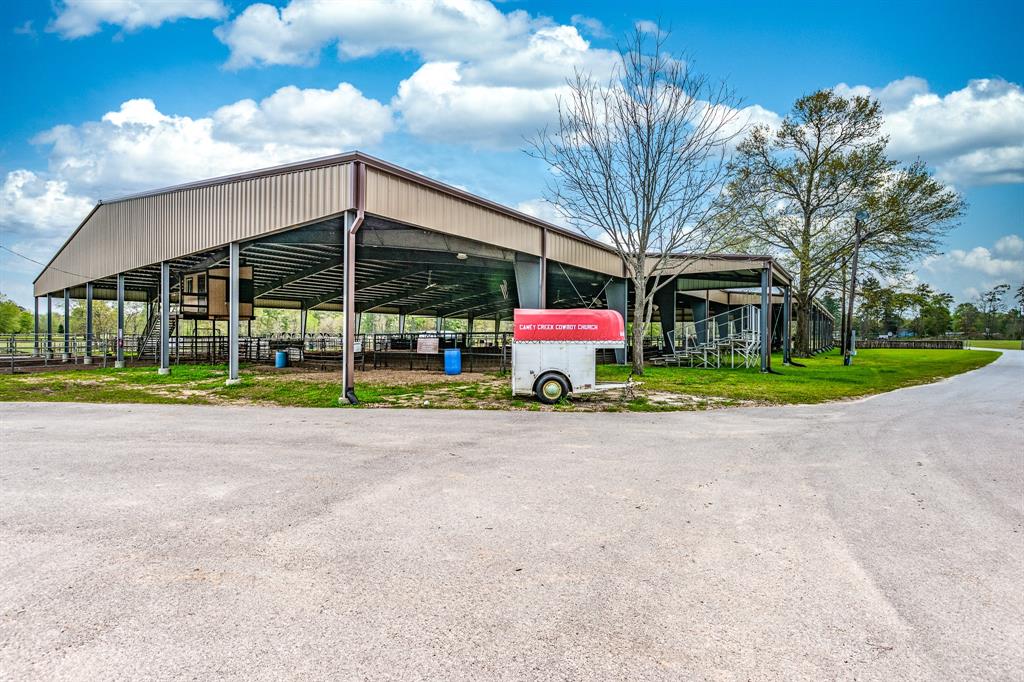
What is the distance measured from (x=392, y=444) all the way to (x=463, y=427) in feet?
5.80

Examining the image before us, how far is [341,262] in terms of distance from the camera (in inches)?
973

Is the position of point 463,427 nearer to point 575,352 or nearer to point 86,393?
point 575,352

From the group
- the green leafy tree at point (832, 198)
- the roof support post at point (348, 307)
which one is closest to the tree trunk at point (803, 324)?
the green leafy tree at point (832, 198)

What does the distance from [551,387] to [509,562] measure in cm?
902

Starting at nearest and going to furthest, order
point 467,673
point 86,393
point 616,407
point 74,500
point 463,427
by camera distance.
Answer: point 467,673
point 74,500
point 463,427
point 616,407
point 86,393

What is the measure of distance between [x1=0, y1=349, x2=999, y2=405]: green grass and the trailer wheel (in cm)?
A: 31

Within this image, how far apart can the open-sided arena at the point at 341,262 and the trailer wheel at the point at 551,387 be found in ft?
15.0

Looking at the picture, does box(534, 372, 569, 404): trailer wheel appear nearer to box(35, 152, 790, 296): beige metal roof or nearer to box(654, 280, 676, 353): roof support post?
box(35, 152, 790, 296): beige metal roof

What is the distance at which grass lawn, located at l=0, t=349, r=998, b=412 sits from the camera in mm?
13188

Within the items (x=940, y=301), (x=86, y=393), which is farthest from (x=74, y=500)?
(x=940, y=301)

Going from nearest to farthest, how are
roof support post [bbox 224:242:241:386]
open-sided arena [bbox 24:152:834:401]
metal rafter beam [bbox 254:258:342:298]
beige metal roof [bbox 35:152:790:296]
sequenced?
beige metal roof [bbox 35:152:790:296] → open-sided arena [bbox 24:152:834:401] → roof support post [bbox 224:242:241:386] → metal rafter beam [bbox 254:258:342:298]

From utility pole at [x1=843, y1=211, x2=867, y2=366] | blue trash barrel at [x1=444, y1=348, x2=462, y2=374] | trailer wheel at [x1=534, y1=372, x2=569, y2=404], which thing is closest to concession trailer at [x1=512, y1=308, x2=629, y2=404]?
trailer wheel at [x1=534, y1=372, x2=569, y2=404]

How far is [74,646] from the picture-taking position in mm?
2818

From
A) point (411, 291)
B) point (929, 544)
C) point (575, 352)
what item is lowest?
point (929, 544)
